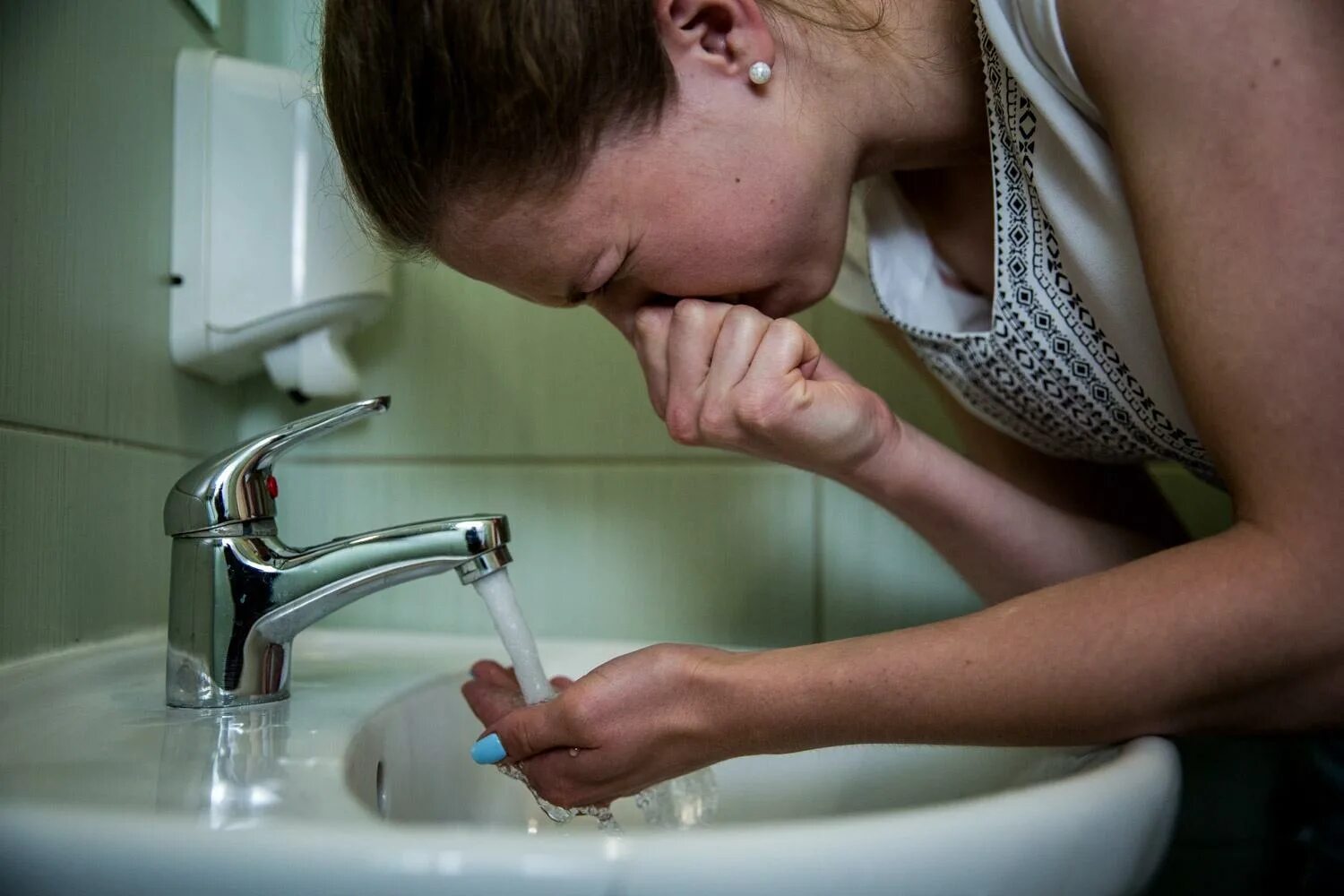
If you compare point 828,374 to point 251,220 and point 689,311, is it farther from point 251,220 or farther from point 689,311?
point 251,220

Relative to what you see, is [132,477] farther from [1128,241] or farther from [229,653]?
[1128,241]

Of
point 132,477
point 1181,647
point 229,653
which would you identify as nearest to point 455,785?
point 229,653

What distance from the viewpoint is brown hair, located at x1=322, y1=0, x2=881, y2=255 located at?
454 mm

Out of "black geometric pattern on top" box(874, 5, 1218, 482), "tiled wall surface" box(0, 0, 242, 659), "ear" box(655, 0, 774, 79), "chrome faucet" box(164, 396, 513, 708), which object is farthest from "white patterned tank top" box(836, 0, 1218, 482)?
"tiled wall surface" box(0, 0, 242, 659)

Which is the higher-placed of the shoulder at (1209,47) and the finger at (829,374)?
the shoulder at (1209,47)

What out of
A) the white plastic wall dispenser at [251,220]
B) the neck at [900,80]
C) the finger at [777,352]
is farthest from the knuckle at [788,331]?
the white plastic wall dispenser at [251,220]

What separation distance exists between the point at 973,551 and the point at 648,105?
384mm

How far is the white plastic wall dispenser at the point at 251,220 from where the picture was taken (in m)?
0.78

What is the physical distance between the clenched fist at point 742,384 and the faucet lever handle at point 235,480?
15 centimetres

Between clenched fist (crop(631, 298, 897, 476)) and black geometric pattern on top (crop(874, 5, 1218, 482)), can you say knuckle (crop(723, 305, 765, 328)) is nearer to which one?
clenched fist (crop(631, 298, 897, 476))

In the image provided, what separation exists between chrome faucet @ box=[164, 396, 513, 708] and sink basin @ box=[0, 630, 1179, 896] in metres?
0.02

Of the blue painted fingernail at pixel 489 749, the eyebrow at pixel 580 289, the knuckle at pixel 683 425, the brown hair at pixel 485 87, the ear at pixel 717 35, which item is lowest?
the blue painted fingernail at pixel 489 749

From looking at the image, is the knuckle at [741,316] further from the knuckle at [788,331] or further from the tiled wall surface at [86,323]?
the tiled wall surface at [86,323]

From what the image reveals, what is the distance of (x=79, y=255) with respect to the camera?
0.65 metres
